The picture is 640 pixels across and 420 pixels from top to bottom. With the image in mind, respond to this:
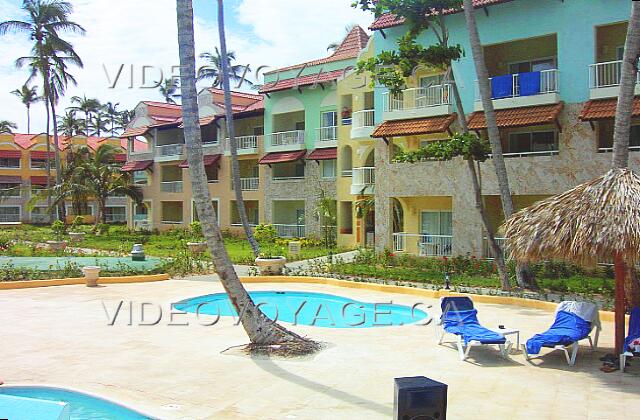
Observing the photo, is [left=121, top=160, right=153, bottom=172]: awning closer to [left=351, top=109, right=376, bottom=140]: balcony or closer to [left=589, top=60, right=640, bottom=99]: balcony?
[left=351, top=109, right=376, bottom=140]: balcony

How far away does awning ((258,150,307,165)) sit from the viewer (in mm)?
36656

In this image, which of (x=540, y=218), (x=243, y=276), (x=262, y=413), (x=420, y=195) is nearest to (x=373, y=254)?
(x=420, y=195)

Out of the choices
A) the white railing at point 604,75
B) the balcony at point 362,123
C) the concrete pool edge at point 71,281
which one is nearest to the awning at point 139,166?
the balcony at point 362,123

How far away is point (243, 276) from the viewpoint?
22.2m

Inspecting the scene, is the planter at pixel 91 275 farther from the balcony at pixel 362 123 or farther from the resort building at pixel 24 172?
the resort building at pixel 24 172

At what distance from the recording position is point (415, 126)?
990 inches

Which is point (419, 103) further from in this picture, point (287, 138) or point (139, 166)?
point (139, 166)

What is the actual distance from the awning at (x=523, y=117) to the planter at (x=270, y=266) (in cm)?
864

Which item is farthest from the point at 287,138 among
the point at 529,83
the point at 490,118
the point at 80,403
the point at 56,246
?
the point at 80,403

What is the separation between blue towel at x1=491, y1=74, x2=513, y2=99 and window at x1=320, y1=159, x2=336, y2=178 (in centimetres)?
1335

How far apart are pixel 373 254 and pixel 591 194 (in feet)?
55.2

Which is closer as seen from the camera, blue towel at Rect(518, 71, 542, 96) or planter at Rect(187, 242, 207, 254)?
blue towel at Rect(518, 71, 542, 96)

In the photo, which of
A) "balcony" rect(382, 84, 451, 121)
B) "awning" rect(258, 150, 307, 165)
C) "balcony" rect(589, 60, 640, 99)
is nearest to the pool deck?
"balcony" rect(589, 60, 640, 99)

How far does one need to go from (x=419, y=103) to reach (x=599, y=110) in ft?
24.6
